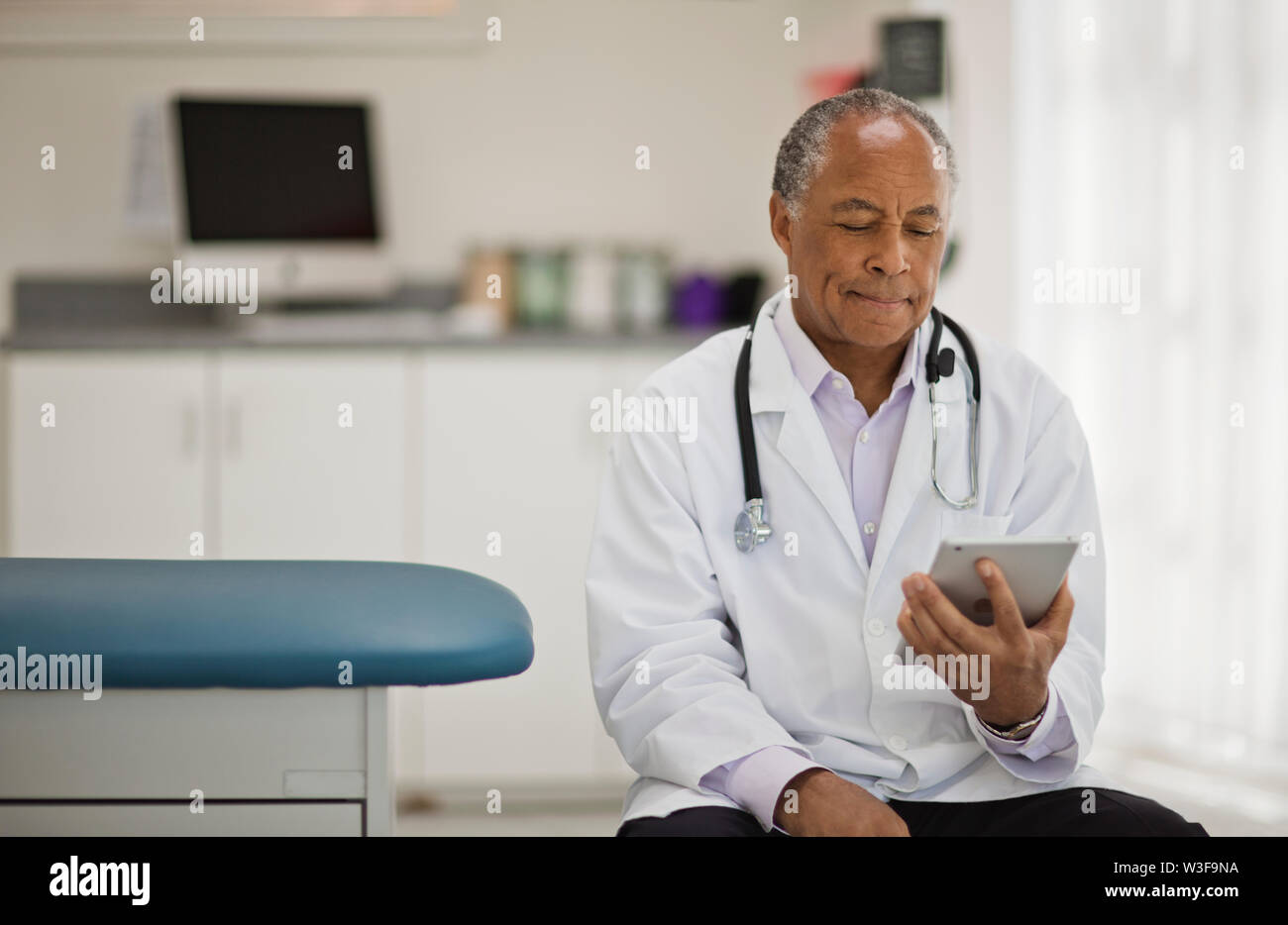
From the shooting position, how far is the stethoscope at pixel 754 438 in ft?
4.22

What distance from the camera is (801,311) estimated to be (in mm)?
1416

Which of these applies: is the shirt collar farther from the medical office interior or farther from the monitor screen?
the monitor screen

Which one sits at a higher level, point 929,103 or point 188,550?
point 929,103

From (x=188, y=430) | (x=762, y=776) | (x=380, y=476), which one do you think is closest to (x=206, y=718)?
(x=762, y=776)

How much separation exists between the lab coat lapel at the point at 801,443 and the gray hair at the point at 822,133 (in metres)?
0.18

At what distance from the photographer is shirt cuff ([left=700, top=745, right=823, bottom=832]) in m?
1.16

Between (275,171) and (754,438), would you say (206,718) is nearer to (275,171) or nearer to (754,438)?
(754,438)

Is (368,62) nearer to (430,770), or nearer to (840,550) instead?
(430,770)

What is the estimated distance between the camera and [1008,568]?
107cm

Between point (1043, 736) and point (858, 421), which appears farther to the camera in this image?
point (858, 421)

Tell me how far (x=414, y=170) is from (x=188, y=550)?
1.20m

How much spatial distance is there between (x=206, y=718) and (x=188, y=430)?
1.96 metres

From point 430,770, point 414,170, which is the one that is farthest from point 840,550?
point 414,170

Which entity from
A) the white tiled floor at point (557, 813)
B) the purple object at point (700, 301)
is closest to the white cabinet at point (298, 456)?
the white tiled floor at point (557, 813)
